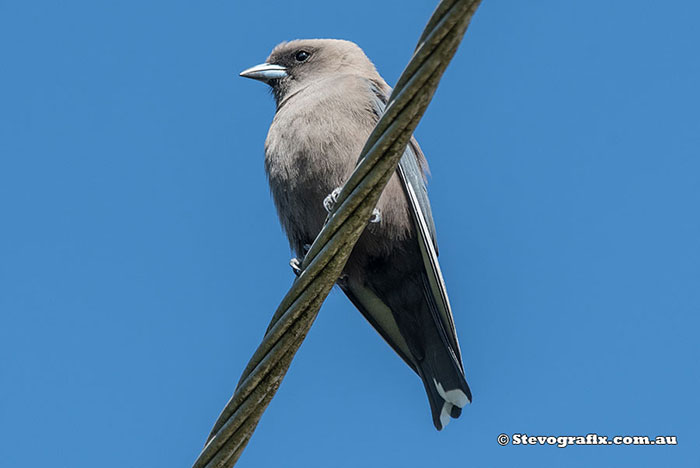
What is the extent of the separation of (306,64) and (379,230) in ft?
5.78

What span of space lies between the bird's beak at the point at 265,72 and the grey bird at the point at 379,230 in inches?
35.9

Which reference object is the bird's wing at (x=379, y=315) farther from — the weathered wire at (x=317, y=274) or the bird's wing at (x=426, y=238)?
the weathered wire at (x=317, y=274)

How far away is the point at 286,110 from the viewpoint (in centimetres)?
525

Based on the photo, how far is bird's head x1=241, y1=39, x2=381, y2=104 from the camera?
19.2 feet

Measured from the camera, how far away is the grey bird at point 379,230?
467cm

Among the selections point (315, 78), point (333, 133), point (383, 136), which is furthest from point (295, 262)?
point (383, 136)

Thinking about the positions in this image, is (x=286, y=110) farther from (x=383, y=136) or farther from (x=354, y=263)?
(x=383, y=136)

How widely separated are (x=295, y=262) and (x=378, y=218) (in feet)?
1.56

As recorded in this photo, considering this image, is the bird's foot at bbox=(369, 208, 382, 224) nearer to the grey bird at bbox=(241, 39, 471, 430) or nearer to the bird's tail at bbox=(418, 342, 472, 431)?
the grey bird at bbox=(241, 39, 471, 430)

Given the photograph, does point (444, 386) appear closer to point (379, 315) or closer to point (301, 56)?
point (379, 315)

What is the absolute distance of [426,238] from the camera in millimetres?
4609

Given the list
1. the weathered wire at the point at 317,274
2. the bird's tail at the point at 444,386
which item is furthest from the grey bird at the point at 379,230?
the weathered wire at the point at 317,274

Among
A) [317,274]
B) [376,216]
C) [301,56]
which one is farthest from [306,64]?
[317,274]

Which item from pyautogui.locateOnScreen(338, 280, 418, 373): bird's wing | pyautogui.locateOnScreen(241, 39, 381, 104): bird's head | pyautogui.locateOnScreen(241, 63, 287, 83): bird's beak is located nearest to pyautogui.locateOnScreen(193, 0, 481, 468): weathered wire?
pyautogui.locateOnScreen(338, 280, 418, 373): bird's wing
